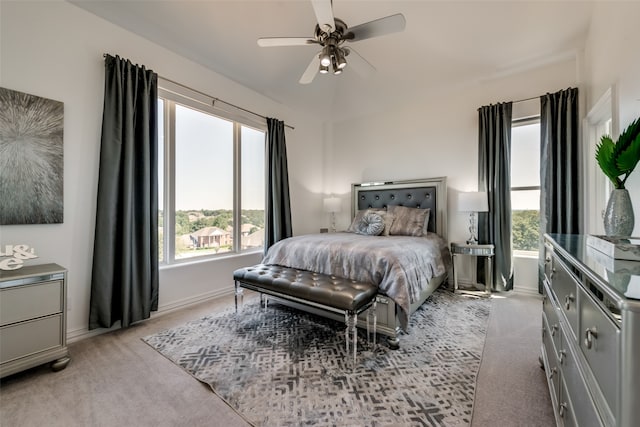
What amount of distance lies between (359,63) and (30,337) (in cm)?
330

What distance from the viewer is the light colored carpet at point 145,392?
1363 mm

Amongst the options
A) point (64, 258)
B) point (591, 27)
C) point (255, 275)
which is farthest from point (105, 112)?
point (591, 27)

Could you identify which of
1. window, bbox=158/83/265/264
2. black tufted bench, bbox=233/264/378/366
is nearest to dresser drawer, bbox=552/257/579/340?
black tufted bench, bbox=233/264/378/366

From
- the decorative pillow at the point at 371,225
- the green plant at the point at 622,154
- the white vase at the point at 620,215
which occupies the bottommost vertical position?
the decorative pillow at the point at 371,225

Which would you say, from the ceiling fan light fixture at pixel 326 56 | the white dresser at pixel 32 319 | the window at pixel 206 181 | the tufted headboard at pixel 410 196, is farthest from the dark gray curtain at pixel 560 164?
the white dresser at pixel 32 319

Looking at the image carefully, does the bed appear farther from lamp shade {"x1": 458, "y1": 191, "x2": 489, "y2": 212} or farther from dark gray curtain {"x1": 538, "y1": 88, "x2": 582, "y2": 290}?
dark gray curtain {"x1": 538, "y1": 88, "x2": 582, "y2": 290}

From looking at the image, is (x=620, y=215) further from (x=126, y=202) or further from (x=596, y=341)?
(x=126, y=202)

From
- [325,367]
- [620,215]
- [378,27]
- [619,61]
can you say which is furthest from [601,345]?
[619,61]

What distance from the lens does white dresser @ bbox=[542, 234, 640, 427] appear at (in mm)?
561

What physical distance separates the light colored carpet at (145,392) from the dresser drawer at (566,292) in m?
0.69

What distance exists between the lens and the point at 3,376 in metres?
1.56

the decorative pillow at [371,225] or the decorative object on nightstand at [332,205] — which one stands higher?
the decorative object on nightstand at [332,205]

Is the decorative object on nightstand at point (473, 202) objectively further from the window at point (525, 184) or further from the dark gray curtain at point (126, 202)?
the dark gray curtain at point (126, 202)

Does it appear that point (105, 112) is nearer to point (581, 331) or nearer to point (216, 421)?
point (216, 421)
